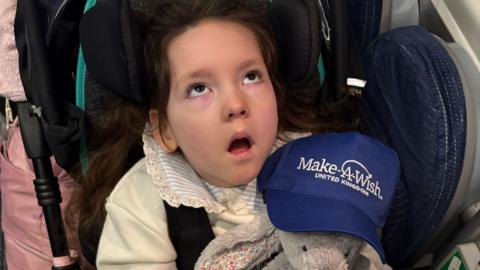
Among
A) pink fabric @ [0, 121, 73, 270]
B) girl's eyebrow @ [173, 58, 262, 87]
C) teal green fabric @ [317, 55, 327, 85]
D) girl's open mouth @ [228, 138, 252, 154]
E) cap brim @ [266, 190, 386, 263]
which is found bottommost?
pink fabric @ [0, 121, 73, 270]

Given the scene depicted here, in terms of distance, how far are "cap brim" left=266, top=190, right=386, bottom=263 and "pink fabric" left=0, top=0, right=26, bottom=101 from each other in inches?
22.5

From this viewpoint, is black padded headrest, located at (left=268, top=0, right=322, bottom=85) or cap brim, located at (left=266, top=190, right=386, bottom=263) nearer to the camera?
cap brim, located at (left=266, top=190, right=386, bottom=263)

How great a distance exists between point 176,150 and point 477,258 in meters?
0.57

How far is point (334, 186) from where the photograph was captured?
763mm

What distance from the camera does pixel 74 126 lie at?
0.93 metres

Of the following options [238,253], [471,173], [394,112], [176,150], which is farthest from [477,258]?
[176,150]

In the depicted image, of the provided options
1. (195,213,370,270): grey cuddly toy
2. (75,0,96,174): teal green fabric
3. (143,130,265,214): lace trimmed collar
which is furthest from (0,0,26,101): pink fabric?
(195,213,370,270): grey cuddly toy

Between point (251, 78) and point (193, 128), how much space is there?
0.43 ft

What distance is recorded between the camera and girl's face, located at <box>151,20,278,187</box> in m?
0.85

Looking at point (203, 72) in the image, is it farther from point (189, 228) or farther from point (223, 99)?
point (189, 228)

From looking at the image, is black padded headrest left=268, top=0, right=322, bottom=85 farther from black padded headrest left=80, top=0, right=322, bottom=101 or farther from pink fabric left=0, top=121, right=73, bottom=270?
pink fabric left=0, top=121, right=73, bottom=270

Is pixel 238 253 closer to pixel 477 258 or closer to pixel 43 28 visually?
pixel 477 258

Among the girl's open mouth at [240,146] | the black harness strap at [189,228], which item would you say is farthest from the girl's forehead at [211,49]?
the black harness strap at [189,228]

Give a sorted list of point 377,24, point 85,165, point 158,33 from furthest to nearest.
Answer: point 377,24, point 85,165, point 158,33
